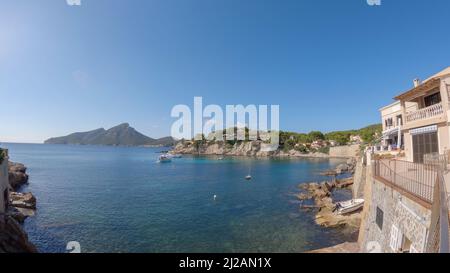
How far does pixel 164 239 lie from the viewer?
1952 centimetres

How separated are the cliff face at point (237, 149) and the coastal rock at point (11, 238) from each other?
110 meters

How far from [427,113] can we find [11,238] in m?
26.1

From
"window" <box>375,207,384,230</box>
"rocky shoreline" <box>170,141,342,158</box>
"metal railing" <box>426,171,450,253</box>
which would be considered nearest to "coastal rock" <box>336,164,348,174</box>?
"window" <box>375,207,384,230</box>

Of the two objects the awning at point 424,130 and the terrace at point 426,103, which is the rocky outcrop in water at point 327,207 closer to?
the awning at point 424,130

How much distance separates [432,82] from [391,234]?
11.3 m

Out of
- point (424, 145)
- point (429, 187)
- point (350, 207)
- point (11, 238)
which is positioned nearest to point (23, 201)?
point (11, 238)

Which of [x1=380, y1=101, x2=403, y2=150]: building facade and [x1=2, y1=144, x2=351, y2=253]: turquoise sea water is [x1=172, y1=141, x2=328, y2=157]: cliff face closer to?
[x1=380, y1=101, x2=403, y2=150]: building facade

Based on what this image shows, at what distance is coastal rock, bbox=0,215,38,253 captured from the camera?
44.8ft

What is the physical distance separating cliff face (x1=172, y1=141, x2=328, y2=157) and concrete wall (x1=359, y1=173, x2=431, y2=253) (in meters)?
105

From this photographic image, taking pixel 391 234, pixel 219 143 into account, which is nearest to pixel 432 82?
pixel 391 234

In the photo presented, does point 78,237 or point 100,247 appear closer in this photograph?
point 100,247

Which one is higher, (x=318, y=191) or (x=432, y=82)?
(x=432, y=82)

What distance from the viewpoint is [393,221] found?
8727 millimetres
